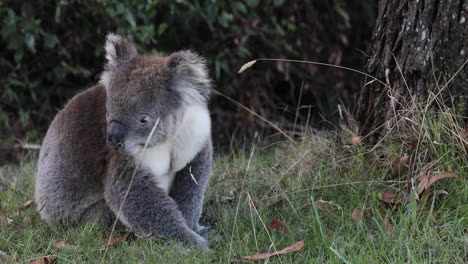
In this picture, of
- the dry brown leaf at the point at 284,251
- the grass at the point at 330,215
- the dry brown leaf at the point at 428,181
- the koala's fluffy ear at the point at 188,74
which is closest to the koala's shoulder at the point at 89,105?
→ the koala's fluffy ear at the point at 188,74

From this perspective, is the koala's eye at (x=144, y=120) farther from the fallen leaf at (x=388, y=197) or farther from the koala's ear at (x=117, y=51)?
the fallen leaf at (x=388, y=197)

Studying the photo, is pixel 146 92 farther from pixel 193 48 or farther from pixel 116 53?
pixel 193 48

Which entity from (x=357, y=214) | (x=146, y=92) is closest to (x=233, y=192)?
(x=357, y=214)

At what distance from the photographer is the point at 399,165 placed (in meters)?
3.29

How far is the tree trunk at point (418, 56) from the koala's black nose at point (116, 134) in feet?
4.57

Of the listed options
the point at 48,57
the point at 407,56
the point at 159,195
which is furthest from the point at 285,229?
the point at 48,57

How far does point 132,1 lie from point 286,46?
153 cm

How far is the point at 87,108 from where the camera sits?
3.46 meters

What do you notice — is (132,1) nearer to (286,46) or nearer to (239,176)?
(286,46)

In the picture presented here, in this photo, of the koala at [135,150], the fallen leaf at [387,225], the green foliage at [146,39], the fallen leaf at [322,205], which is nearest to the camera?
the fallen leaf at [387,225]

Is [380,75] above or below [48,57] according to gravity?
above

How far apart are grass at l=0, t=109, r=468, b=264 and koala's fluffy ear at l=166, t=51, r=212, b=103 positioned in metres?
0.53

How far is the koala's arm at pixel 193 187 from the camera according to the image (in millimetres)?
3471

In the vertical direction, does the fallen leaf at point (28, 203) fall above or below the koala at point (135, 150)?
below
